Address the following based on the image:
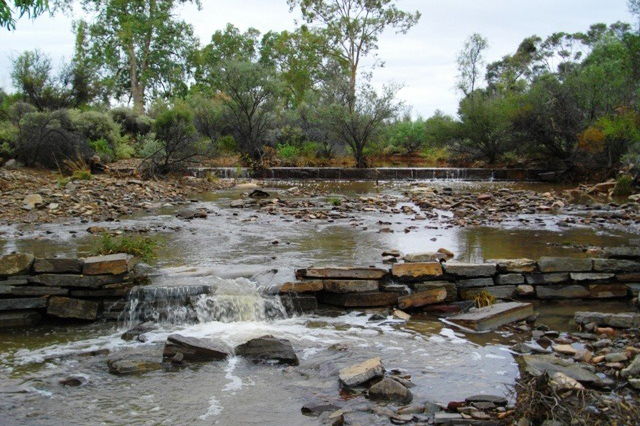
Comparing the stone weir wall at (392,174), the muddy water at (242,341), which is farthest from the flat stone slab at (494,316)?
the stone weir wall at (392,174)

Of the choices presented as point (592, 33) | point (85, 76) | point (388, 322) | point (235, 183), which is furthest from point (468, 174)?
point (592, 33)

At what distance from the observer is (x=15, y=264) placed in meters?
6.09

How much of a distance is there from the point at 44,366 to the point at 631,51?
1370 cm

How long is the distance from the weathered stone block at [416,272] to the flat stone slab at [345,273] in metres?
0.21

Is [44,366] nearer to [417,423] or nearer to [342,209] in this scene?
[417,423]

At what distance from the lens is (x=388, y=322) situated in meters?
6.02

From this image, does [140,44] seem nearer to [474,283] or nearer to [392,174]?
[392,174]

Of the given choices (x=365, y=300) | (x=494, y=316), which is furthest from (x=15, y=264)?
(x=494, y=316)

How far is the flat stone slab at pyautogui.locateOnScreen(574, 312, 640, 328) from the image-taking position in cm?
552

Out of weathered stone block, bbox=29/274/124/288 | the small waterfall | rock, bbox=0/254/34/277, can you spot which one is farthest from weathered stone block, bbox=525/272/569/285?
rock, bbox=0/254/34/277

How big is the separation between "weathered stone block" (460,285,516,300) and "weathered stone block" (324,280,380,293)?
1.05m

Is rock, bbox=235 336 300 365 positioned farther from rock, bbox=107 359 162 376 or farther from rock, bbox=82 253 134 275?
rock, bbox=82 253 134 275

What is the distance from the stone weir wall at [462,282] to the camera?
21.2 ft

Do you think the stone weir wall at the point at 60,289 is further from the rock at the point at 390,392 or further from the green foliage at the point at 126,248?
the rock at the point at 390,392
